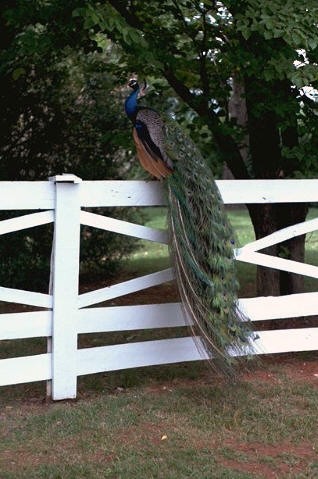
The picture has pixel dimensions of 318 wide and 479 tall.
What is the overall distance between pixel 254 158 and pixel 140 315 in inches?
107

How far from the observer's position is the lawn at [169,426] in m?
4.32

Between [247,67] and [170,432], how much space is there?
3.32 m

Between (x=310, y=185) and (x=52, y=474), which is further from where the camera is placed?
(x=310, y=185)

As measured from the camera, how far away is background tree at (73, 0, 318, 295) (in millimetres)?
6141

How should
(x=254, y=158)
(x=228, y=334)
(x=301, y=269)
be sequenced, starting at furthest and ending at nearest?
1. (x=254, y=158)
2. (x=301, y=269)
3. (x=228, y=334)

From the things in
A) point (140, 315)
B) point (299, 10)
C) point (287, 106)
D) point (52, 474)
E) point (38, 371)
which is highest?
point (299, 10)

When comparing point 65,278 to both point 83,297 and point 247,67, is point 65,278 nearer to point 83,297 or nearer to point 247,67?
point 83,297

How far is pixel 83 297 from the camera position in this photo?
5402 mm

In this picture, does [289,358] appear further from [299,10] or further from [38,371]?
[299,10]

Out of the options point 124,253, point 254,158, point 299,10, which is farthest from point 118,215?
point 299,10

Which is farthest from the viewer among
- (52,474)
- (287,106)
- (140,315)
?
(287,106)

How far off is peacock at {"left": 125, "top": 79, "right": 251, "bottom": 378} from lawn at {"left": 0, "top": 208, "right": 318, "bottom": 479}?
42cm

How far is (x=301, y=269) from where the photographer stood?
609cm

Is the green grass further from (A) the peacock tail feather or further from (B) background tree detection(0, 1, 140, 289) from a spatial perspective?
(A) the peacock tail feather
